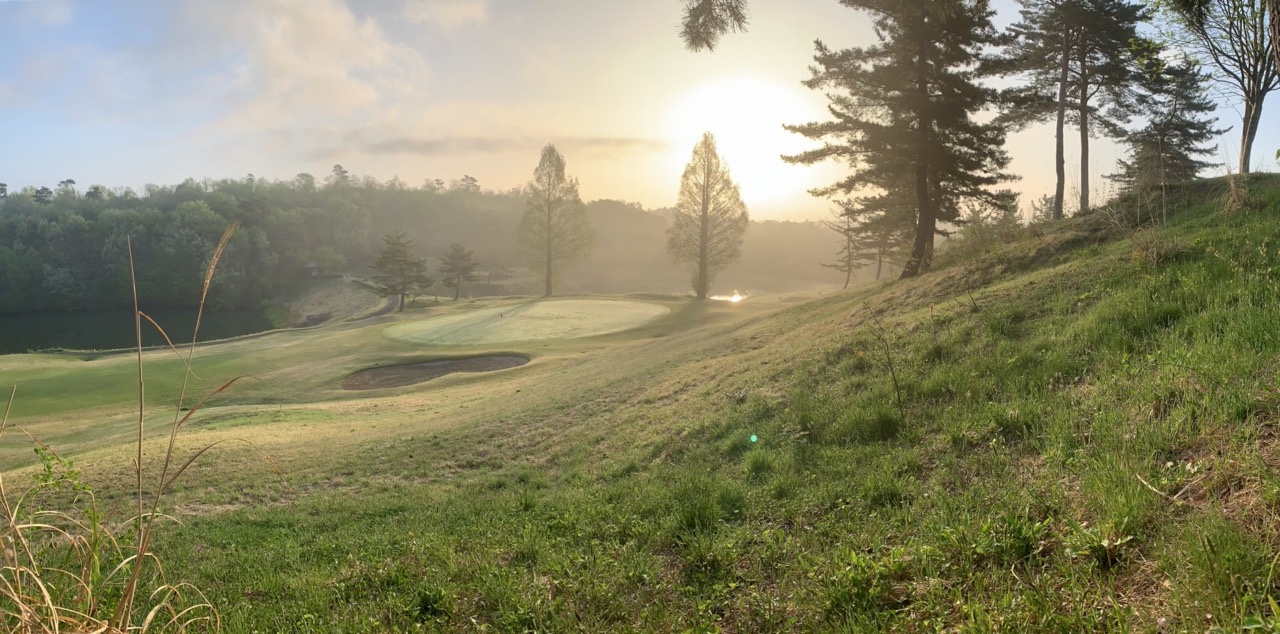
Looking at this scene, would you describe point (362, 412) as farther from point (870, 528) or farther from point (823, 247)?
point (823, 247)

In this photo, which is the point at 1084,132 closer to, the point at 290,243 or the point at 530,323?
the point at 530,323

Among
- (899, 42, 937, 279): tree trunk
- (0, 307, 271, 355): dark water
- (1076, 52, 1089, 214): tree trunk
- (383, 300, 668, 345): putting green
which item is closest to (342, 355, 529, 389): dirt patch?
(383, 300, 668, 345): putting green

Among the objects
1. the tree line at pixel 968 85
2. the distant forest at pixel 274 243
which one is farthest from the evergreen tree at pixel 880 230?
the distant forest at pixel 274 243

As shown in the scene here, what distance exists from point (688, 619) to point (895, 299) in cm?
1156

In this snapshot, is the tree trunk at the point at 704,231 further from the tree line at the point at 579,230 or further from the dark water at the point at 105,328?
the dark water at the point at 105,328

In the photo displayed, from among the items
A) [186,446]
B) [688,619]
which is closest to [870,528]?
[688,619]

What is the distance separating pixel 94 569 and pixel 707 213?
4251 centimetres

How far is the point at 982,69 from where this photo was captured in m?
17.7

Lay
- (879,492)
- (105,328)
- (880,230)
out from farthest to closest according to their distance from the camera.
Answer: (105,328)
(880,230)
(879,492)

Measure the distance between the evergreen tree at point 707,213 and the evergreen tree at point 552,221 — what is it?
41.8ft

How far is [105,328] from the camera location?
61656 mm

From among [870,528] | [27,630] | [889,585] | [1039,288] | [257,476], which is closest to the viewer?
[27,630]

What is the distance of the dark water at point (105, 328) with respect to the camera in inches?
2119

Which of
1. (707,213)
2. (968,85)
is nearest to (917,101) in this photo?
(968,85)
